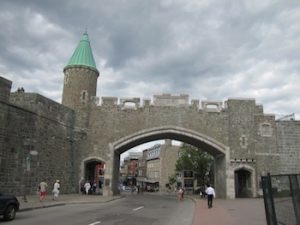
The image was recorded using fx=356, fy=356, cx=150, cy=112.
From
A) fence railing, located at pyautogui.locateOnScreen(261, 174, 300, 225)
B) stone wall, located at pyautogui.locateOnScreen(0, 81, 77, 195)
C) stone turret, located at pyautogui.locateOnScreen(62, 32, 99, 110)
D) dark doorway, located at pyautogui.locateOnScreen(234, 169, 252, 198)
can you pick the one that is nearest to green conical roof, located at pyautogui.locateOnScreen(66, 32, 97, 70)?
stone turret, located at pyautogui.locateOnScreen(62, 32, 99, 110)

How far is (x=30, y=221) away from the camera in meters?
11.1

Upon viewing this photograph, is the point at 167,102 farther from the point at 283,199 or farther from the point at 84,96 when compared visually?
the point at 283,199

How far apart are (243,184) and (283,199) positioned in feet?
83.1

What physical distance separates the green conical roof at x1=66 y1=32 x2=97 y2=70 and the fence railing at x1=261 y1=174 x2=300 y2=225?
24.3 metres

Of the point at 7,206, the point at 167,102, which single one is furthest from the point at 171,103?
the point at 7,206

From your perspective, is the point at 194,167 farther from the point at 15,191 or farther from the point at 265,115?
the point at 15,191

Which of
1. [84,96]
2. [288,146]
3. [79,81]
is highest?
[79,81]

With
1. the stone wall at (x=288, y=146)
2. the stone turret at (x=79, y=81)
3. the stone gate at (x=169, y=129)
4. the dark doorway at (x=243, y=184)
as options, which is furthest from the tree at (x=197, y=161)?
the stone turret at (x=79, y=81)

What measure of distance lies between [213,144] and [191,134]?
1937mm

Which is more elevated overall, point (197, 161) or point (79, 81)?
point (79, 81)

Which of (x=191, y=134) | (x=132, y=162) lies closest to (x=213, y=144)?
(x=191, y=134)

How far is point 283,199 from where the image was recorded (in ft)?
21.0

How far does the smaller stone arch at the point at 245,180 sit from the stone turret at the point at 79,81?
13402mm

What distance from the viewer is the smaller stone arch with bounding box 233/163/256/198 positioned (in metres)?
28.3
